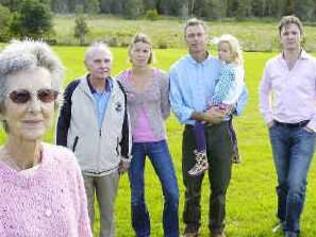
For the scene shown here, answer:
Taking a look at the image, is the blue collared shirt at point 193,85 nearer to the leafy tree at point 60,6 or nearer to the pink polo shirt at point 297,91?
the pink polo shirt at point 297,91

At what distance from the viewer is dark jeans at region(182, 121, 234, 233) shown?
685cm

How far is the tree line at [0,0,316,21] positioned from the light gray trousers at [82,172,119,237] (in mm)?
113156

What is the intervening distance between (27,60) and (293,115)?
443 centimetres

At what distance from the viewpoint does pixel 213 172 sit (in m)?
6.99

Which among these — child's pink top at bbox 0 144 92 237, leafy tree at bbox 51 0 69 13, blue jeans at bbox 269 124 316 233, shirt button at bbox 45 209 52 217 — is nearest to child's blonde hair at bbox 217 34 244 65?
blue jeans at bbox 269 124 316 233

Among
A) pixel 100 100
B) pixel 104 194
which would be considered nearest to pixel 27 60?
pixel 100 100

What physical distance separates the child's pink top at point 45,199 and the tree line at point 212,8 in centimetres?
11637

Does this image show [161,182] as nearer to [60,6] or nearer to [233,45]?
[233,45]

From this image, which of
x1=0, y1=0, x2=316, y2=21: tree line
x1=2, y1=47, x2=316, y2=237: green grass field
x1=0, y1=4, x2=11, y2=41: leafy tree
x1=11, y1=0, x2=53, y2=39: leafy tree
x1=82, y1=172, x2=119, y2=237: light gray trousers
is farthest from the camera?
x1=0, y1=0, x2=316, y2=21: tree line

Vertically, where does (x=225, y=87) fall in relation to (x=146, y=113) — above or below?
above

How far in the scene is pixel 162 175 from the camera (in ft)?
22.5

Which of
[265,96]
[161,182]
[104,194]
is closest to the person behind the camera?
[104,194]

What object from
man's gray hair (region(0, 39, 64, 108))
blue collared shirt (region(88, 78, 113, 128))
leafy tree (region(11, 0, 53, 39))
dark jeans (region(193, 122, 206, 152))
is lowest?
leafy tree (region(11, 0, 53, 39))

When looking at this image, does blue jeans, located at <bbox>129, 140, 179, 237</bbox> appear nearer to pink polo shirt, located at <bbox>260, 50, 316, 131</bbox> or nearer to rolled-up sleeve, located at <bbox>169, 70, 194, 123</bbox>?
rolled-up sleeve, located at <bbox>169, 70, 194, 123</bbox>
